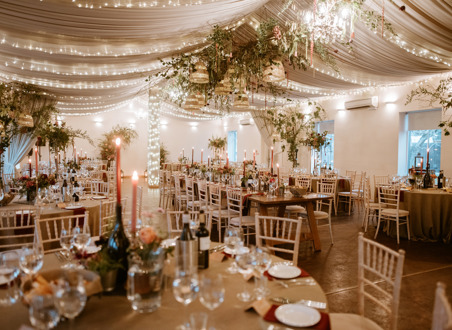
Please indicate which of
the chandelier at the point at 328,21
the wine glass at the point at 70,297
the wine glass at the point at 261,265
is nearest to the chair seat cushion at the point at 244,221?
the chandelier at the point at 328,21

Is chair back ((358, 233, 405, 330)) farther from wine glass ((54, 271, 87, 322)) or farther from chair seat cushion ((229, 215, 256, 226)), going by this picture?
chair seat cushion ((229, 215, 256, 226))

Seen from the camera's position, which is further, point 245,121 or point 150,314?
point 245,121

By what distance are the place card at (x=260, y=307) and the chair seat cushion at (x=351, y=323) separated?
62 centimetres

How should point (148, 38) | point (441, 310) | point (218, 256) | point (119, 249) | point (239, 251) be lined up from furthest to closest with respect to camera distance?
point (148, 38), point (218, 256), point (239, 251), point (119, 249), point (441, 310)

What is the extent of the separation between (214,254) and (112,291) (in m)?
0.78

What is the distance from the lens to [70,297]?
1306mm

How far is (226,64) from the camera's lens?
601 cm

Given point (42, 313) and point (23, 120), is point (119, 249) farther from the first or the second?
point (23, 120)

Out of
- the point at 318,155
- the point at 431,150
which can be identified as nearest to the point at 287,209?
the point at 431,150

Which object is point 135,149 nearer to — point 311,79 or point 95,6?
point 311,79

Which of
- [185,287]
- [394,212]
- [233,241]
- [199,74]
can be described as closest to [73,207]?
[199,74]

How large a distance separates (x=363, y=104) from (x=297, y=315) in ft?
31.3

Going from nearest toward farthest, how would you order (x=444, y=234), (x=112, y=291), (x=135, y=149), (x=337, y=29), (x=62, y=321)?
(x=62, y=321)
(x=112, y=291)
(x=337, y=29)
(x=444, y=234)
(x=135, y=149)

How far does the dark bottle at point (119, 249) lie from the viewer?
1.67m
